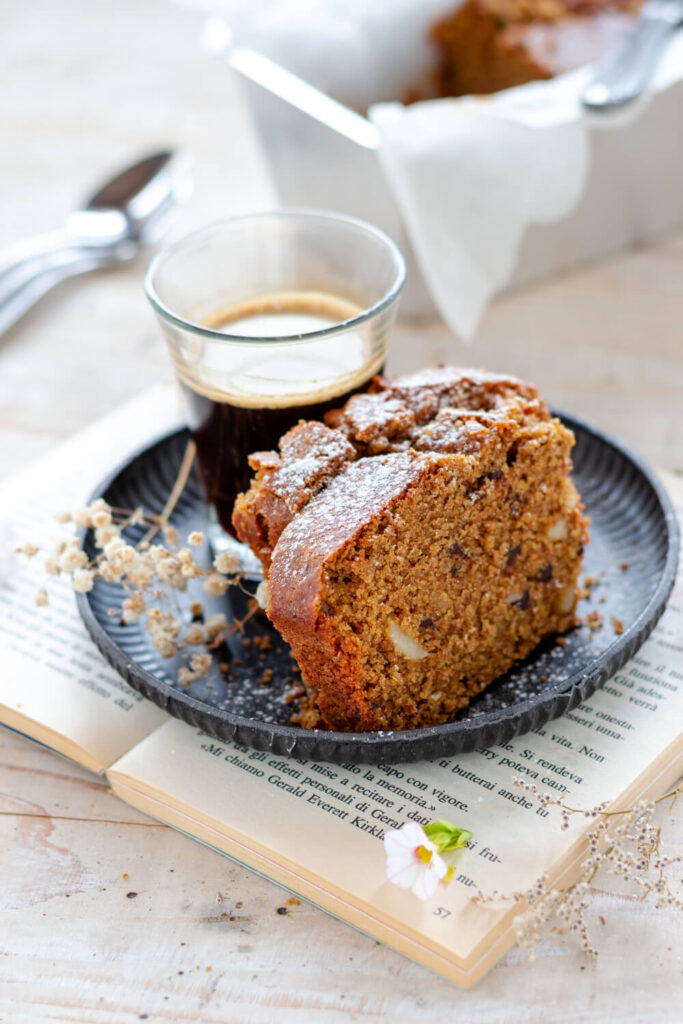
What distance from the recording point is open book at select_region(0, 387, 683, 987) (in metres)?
1.12

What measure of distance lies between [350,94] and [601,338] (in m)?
0.87

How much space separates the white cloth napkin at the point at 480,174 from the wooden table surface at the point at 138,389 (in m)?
0.18

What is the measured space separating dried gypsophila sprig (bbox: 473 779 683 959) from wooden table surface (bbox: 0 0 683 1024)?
0.03m

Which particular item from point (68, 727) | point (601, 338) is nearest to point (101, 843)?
point (68, 727)

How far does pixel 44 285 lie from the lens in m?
2.56

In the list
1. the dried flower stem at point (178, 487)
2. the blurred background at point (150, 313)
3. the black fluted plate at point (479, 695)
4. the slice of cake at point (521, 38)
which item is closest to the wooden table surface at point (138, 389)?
the blurred background at point (150, 313)

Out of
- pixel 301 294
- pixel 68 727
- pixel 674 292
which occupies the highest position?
pixel 301 294

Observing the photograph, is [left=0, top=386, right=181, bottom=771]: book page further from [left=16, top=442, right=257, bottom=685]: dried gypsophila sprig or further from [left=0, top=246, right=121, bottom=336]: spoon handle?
[left=0, top=246, right=121, bottom=336]: spoon handle

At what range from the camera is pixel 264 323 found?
166 cm

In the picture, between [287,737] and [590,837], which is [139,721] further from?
[590,837]

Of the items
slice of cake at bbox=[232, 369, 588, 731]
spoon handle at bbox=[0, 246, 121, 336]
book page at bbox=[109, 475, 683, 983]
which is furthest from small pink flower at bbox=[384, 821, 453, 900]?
spoon handle at bbox=[0, 246, 121, 336]

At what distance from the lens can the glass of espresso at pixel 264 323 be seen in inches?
57.0

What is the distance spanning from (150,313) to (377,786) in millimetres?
1551

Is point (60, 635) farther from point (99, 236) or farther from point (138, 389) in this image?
point (99, 236)
